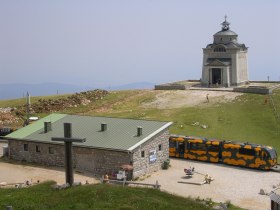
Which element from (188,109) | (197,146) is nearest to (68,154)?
(197,146)

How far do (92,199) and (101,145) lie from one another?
1733 cm

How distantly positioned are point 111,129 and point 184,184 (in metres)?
10.4

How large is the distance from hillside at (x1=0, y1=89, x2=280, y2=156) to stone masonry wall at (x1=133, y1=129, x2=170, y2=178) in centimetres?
1270

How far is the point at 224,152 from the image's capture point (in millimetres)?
46875

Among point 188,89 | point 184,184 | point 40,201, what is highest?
point 188,89

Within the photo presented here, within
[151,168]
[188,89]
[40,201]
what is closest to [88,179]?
[151,168]

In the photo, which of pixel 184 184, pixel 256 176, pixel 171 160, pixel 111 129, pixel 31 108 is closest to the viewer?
pixel 184 184

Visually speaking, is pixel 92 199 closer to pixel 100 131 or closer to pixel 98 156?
pixel 98 156

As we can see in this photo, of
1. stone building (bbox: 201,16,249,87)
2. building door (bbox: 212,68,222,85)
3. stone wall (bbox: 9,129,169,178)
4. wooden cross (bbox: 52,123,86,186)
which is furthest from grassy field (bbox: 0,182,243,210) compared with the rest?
building door (bbox: 212,68,222,85)

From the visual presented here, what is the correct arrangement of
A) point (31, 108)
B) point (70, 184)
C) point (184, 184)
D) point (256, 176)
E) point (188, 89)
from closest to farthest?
1. point (70, 184)
2. point (184, 184)
3. point (256, 176)
4. point (31, 108)
5. point (188, 89)

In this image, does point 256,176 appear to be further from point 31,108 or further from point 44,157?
point 31,108

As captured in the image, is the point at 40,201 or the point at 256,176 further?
the point at 256,176

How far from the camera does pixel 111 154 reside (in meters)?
41.5

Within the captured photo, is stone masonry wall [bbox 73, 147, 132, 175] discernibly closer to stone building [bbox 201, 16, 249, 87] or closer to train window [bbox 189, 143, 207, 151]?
train window [bbox 189, 143, 207, 151]
